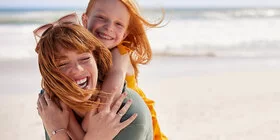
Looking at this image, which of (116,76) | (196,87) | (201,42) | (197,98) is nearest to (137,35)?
(116,76)

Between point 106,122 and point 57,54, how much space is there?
372 mm

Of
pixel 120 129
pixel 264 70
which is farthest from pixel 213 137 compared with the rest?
pixel 264 70

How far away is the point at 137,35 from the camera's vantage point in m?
2.97

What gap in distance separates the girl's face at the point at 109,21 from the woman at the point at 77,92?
1.54ft

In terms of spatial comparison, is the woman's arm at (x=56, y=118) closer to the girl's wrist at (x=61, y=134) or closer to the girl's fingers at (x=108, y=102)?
the girl's wrist at (x=61, y=134)

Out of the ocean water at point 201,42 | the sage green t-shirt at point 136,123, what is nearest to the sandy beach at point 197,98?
the ocean water at point 201,42

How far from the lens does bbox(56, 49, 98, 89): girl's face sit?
208 centimetres

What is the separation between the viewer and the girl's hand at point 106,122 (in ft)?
7.13

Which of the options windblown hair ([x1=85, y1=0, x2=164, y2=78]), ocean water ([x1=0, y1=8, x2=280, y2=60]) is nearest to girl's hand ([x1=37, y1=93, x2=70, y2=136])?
windblown hair ([x1=85, y1=0, x2=164, y2=78])

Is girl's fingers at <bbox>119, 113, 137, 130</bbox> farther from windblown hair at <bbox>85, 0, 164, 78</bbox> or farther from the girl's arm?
windblown hair at <bbox>85, 0, 164, 78</bbox>

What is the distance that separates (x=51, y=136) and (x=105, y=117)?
0.27m

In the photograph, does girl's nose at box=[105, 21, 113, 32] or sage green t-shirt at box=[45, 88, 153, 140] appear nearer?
sage green t-shirt at box=[45, 88, 153, 140]

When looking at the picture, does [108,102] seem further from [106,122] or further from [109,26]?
[109,26]

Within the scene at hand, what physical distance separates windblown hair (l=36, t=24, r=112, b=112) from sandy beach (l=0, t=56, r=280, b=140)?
3918 millimetres
